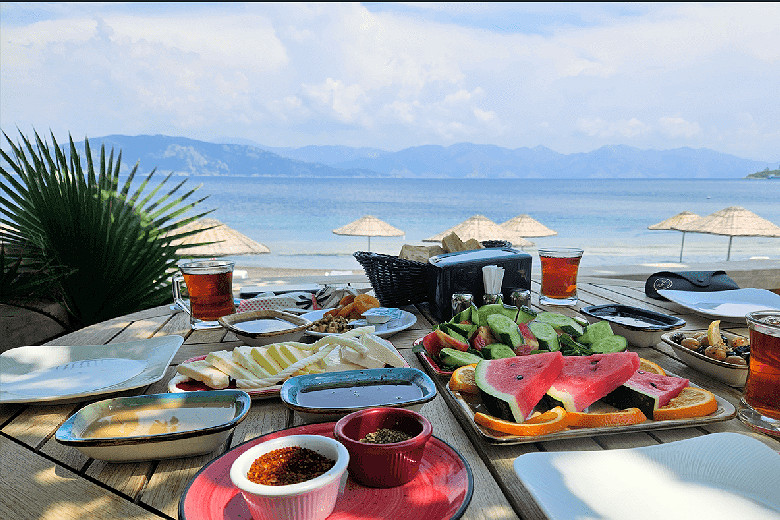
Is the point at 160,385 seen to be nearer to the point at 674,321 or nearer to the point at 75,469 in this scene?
the point at 75,469

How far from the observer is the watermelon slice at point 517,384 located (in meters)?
1.02

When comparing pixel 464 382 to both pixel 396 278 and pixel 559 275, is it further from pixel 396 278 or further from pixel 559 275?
pixel 559 275

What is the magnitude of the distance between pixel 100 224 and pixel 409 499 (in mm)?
2945

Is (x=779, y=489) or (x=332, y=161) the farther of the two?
(x=332, y=161)

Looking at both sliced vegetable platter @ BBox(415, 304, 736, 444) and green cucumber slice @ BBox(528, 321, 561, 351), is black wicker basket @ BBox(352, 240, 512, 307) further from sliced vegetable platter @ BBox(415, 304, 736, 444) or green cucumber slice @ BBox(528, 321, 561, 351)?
sliced vegetable platter @ BBox(415, 304, 736, 444)

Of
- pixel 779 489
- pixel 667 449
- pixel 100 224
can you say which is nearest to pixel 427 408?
pixel 667 449

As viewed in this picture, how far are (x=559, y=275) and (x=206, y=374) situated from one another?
151cm

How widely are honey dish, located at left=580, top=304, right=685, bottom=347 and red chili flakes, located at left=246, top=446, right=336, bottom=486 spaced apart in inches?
47.6

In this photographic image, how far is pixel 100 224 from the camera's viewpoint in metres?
3.09

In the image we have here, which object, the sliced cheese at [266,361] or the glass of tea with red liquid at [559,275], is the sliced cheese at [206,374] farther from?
the glass of tea with red liquid at [559,275]

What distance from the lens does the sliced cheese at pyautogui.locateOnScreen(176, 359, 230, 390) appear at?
121 cm

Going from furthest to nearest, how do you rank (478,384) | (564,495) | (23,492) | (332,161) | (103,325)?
(332,161) < (103,325) < (478,384) < (23,492) < (564,495)

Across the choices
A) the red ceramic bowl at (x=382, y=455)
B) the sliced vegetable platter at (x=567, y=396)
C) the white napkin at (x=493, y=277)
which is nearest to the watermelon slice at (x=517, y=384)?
the sliced vegetable platter at (x=567, y=396)

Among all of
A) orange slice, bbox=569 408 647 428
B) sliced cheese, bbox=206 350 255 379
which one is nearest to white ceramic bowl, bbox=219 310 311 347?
sliced cheese, bbox=206 350 255 379
